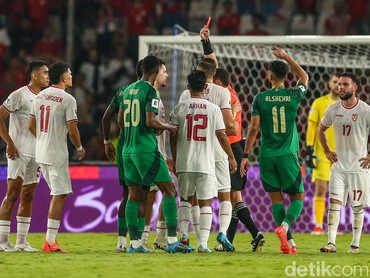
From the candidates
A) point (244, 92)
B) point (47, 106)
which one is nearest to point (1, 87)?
point (244, 92)

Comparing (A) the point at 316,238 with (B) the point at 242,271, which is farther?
(A) the point at 316,238

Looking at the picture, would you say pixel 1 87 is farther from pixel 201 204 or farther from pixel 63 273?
pixel 63 273

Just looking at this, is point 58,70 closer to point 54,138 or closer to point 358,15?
point 54,138

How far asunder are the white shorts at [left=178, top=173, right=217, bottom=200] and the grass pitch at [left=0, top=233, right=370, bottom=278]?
613 mm

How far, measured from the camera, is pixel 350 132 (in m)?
11.6

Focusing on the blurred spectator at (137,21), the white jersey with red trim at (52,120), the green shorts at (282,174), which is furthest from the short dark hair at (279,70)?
the blurred spectator at (137,21)

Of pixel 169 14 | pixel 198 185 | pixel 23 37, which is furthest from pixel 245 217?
pixel 23 37

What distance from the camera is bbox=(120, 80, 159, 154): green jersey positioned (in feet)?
35.4

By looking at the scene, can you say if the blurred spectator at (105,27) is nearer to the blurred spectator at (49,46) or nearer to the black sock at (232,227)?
the blurred spectator at (49,46)

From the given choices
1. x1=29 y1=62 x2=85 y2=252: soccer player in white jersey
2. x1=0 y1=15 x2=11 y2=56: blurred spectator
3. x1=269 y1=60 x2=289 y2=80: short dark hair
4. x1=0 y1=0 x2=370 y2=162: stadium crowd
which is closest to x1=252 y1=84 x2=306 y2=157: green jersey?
x1=269 y1=60 x2=289 y2=80: short dark hair

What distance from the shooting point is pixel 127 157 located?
1088 centimetres

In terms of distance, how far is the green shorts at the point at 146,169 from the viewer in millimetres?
10789

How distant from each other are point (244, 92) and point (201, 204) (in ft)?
18.0

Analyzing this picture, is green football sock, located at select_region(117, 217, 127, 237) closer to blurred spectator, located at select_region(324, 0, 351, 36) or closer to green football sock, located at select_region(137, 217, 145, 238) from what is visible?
green football sock, located at select_region(137, 217, 145, 238)
